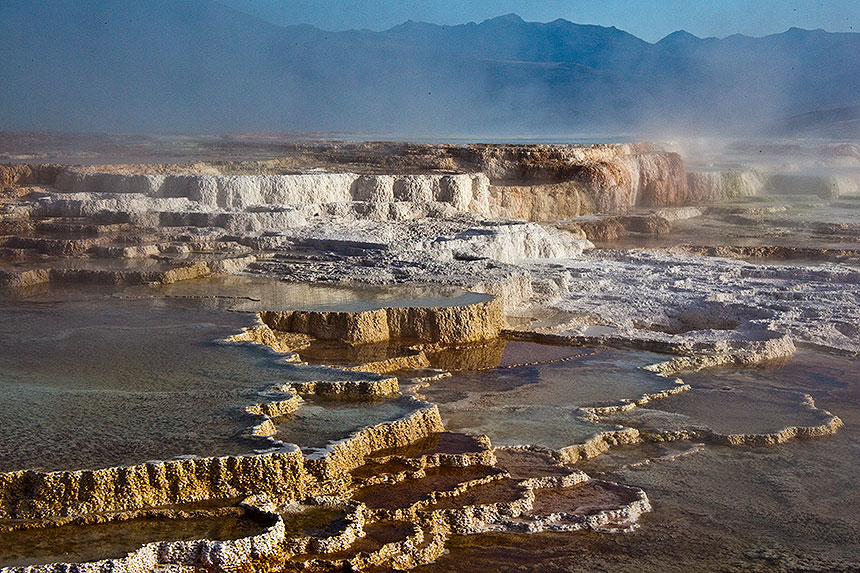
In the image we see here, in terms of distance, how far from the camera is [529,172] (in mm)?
18062

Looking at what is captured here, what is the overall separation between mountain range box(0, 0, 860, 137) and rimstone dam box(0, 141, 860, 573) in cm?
3241

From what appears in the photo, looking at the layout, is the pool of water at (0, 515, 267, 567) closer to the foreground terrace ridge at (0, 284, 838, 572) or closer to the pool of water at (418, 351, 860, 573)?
the foreground terrace ridge at (0, 284, 838, 572)

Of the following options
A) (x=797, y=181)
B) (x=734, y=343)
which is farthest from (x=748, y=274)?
(x=797, y=181)

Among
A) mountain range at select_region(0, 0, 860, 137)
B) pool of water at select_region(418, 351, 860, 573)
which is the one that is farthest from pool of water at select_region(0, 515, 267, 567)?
mountain range at select_region(0, 0, 860, 137)

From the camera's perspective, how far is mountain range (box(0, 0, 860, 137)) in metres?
52.8

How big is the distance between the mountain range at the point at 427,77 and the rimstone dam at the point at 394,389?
1276 inches

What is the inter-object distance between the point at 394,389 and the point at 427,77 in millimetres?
70879

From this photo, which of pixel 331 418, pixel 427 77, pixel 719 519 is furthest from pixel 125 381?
pixel 427 77

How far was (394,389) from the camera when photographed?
548cm

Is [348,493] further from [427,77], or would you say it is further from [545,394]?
[427,77]

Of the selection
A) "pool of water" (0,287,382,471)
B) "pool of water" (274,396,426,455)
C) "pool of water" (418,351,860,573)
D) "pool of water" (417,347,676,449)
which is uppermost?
"pool of water" (0,287,382,471)

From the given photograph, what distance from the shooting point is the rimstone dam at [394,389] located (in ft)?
13.3

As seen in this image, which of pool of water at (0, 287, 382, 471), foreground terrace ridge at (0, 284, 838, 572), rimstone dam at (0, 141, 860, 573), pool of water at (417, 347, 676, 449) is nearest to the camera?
foreground terrace ridge at (0, 284, 838, 572)

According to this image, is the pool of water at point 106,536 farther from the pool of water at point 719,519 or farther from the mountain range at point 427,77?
the mountain range at point 427,77
